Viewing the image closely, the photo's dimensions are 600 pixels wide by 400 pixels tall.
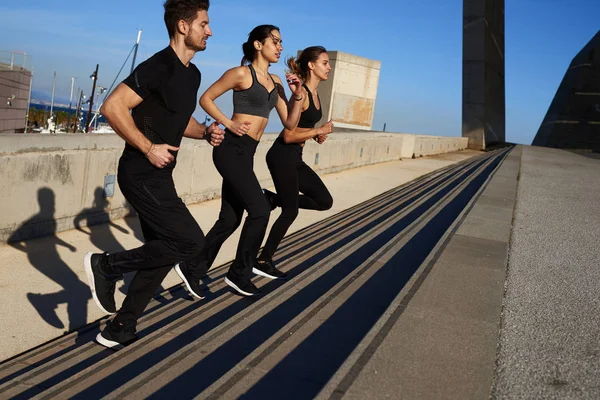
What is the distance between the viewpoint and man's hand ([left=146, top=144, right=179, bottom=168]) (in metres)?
3.68

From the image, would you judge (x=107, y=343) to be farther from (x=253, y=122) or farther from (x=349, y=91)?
(x=349, y=91)

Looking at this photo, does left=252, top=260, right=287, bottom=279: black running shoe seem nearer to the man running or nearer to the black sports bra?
the black sports bra

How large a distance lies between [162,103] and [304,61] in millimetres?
2169

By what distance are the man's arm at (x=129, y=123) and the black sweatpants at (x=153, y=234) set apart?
0.57ft

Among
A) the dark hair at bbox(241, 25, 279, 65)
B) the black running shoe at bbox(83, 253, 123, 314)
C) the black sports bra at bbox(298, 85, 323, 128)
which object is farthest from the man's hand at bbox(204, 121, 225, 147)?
the black sports bra at bbox(298, 85, 323, 128)

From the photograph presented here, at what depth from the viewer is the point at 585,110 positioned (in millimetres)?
44500

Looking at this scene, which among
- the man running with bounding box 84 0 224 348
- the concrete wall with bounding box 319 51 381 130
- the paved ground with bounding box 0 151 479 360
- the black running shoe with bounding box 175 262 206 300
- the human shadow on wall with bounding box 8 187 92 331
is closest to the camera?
the man running with bounding box 84 0 224 348

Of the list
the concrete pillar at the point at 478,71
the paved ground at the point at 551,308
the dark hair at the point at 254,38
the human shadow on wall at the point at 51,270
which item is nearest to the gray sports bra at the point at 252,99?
the dark hair at the point at 254,38

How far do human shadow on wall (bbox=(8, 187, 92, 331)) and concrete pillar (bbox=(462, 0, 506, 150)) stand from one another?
35149mm

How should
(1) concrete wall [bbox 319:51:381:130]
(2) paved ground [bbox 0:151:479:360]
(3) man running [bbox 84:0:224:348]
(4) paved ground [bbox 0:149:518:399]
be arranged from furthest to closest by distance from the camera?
(1) concrete wall [bbox 319:51:381:130]
(2) paved ground [bbox 0:151:479:360]
(3) man running [bbox 84:0:224:348]
(4) paved ground [bbox 0:149:518:399]

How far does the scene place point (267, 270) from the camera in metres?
5.68

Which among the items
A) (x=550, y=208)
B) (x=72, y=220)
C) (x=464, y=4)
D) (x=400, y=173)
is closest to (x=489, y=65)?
(x=464, y=4)

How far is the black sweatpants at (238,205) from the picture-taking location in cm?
500

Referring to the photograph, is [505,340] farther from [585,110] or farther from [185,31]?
[585,110]
